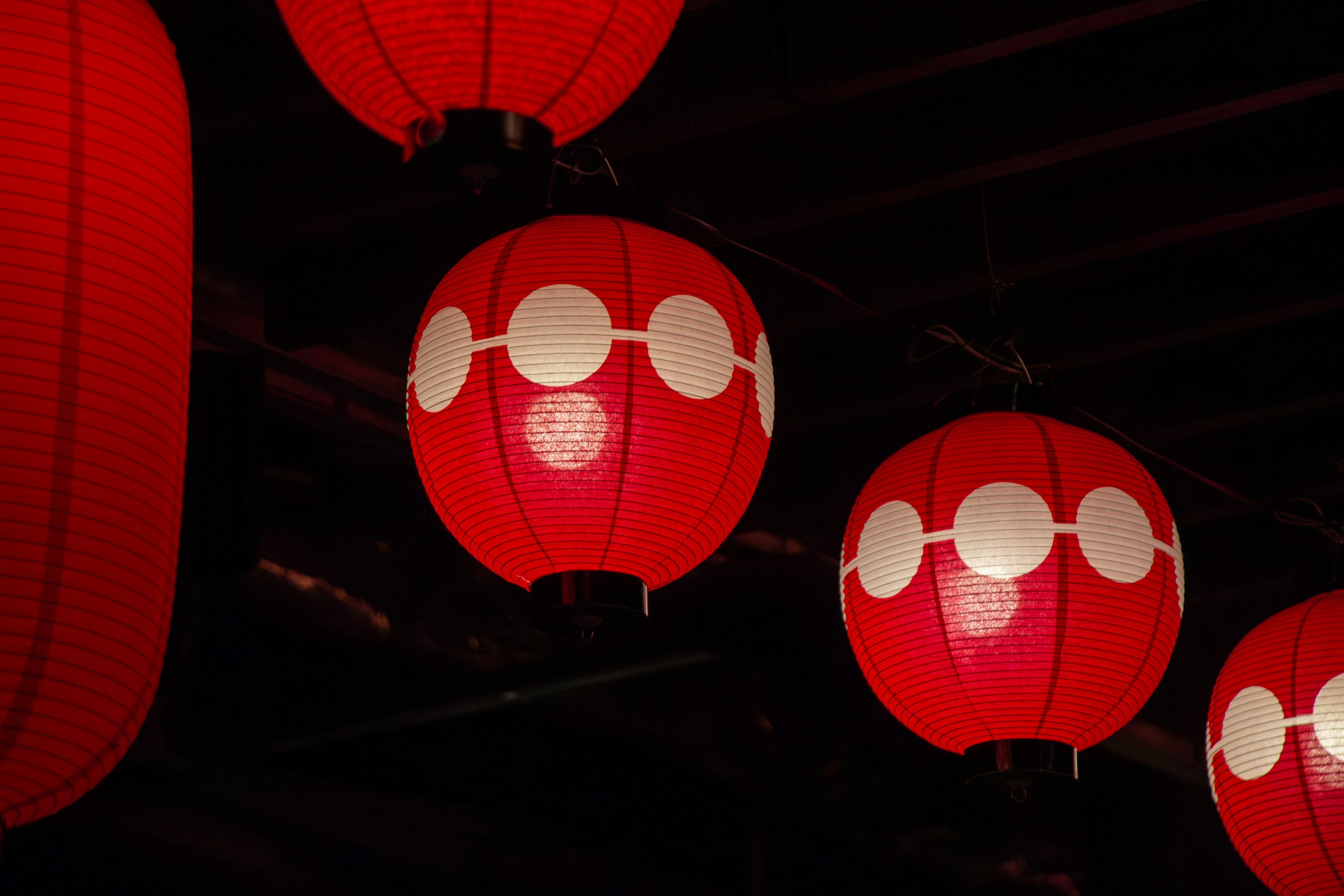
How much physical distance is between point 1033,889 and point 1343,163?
3.34 metres

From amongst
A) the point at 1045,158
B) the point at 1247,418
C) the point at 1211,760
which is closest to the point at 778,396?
the point at 1045,158

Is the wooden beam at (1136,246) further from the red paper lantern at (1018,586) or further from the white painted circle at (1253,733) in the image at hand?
the white painted circle at (1253,733)

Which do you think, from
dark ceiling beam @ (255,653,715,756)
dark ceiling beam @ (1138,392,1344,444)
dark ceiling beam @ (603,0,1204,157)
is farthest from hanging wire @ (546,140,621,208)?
dark ceiling beam @ (1138,392,1344,444)

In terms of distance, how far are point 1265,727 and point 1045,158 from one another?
1373mm

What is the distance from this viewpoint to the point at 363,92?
6.39ft

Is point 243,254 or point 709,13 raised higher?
point 709,13

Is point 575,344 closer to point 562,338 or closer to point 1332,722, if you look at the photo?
point 562,338

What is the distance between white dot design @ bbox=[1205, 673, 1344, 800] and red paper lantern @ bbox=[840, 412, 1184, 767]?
665mm

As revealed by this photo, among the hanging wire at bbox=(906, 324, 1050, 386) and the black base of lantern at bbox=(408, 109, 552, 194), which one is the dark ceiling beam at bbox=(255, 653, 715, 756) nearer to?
the hanging wire at bbox=(906, 324, 1050, 386)

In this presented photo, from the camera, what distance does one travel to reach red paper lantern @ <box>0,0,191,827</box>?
138cm

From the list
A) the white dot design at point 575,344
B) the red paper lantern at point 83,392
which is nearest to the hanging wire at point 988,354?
the white dot design at point 575,344

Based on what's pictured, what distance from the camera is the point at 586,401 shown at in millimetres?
2504

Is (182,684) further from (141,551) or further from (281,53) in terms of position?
(141,551)

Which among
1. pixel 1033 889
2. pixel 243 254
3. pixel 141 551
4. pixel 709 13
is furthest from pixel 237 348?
pixel 1033 889
